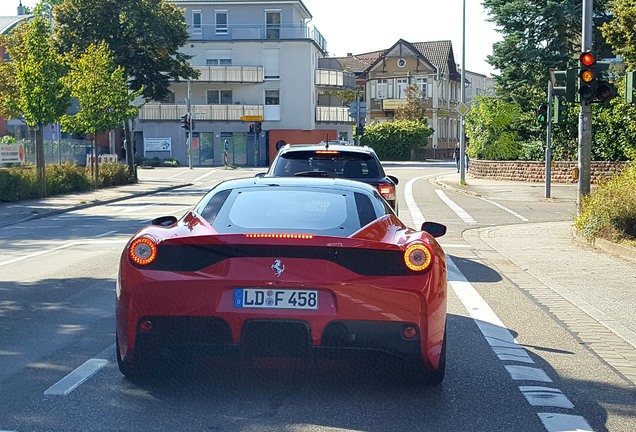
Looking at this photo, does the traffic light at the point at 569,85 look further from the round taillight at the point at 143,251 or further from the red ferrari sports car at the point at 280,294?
the round taillight at the point at 143,251

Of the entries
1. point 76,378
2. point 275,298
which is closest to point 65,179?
point 76,378

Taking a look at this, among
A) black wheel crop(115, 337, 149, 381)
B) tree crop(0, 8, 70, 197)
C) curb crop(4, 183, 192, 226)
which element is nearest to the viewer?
black wheel crop(115, 337, 149, 381)

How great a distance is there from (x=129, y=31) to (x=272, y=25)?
29213mm

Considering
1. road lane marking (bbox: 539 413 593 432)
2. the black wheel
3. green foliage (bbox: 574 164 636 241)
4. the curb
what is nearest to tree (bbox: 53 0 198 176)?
the curb

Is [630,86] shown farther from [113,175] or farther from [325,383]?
[113,175]

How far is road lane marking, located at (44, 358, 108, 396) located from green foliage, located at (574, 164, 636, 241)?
10.7m

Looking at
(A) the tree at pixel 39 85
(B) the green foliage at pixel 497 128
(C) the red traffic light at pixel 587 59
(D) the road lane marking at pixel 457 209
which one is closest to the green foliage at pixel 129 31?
(A) the tree at pixel 39 85

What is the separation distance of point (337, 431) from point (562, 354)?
2995 millimetres

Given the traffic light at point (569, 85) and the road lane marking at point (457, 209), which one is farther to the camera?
the road lane marking at point (457, 209)

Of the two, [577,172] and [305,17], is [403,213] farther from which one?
[305,17]

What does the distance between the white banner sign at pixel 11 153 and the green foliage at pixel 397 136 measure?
53.5 meters

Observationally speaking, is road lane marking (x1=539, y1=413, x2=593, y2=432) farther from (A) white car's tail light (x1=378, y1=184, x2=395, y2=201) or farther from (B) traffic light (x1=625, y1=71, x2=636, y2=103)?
(B) traffic light (x1=625, y1=71, x2=636, y2=103)

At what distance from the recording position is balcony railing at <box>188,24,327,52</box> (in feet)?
241

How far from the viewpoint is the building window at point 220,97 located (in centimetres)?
7475
